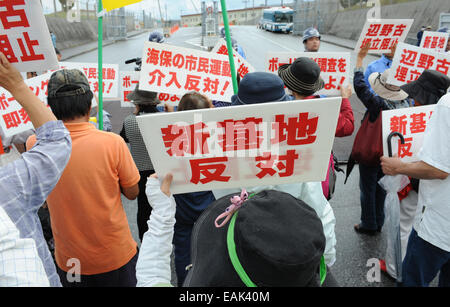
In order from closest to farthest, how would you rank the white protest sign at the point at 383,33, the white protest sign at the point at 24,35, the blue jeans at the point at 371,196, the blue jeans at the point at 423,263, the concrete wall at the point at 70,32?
the white protest sign at the point at 24,35, the blue jeans at the point at 423,263, the blue jeans at the point at 371,196, the white protest sign at the point at 383,33, the concrete wall at the point at 70,32

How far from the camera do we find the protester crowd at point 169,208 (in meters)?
0.83

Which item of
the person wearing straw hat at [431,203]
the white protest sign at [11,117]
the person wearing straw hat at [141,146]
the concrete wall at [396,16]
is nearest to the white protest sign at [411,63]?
the person wearing straw hat at [431,203]

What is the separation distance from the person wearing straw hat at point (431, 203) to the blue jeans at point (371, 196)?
1028mm

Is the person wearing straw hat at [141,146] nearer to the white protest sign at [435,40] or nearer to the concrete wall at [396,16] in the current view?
the white protest sign at [435,40]

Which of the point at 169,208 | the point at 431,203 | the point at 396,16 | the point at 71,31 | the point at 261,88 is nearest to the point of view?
the point at 169,208

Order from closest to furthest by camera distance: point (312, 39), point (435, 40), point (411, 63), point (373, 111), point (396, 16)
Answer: point (373, 111) → point (411, 63) → point (435, 40) → point (312, 39) → point (396, 16)

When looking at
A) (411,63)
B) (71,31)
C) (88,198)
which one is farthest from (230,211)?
(71,31)

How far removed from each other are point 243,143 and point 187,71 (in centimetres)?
180

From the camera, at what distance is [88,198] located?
5.56 feet

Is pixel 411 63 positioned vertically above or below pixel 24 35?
below

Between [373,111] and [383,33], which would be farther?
[383,33]

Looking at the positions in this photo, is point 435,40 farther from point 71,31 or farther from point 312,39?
point 71,31

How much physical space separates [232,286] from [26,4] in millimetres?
1416
